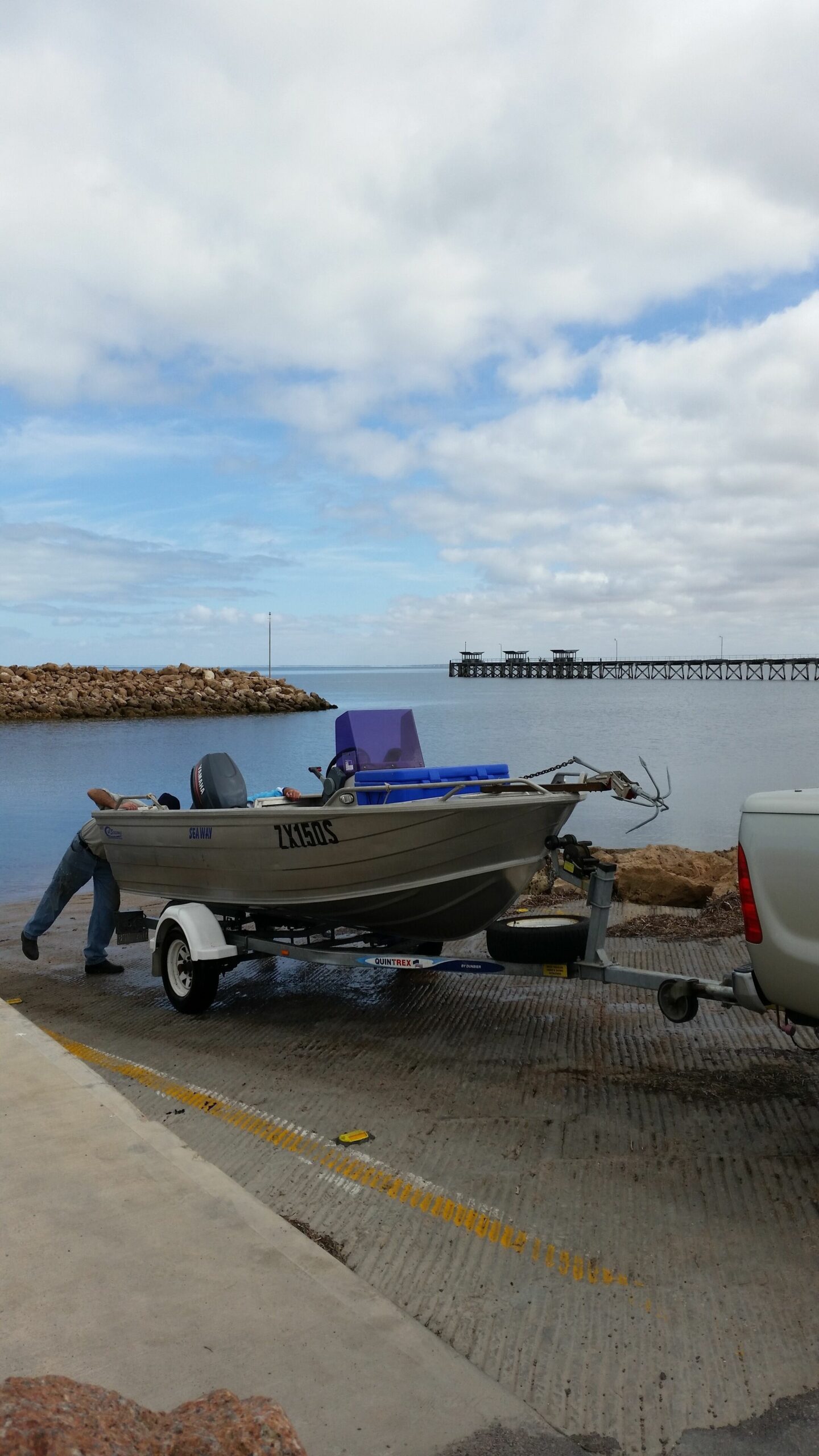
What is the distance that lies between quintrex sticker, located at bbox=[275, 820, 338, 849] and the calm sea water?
8547mm

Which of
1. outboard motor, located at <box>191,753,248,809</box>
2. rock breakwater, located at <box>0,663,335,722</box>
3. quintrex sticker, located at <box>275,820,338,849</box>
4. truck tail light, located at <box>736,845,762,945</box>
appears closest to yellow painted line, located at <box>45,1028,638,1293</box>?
truck tail light, located at <box>736,845,762,945</box>

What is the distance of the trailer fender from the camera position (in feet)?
23.3

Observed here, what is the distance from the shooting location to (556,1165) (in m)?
4.51

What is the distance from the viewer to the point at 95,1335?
2.86m

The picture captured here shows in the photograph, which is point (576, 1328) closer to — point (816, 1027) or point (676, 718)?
point (816, 1027)

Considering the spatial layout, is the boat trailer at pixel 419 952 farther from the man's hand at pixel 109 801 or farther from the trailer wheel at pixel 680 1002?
the man's hand at pixel 109 801

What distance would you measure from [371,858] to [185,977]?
2054 mm

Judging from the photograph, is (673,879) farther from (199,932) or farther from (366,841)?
(199,932)

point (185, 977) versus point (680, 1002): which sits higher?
point (680, 1002)

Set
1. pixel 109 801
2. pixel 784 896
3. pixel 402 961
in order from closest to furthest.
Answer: pixel 784 896, pixel 402 961, pixel 109 801

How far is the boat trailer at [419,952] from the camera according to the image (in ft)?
16.8

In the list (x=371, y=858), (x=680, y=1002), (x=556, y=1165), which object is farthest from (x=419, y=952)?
(x=556, y=1165)

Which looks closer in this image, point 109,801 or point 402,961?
point 402,961

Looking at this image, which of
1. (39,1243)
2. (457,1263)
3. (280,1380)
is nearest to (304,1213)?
(457,1263)
